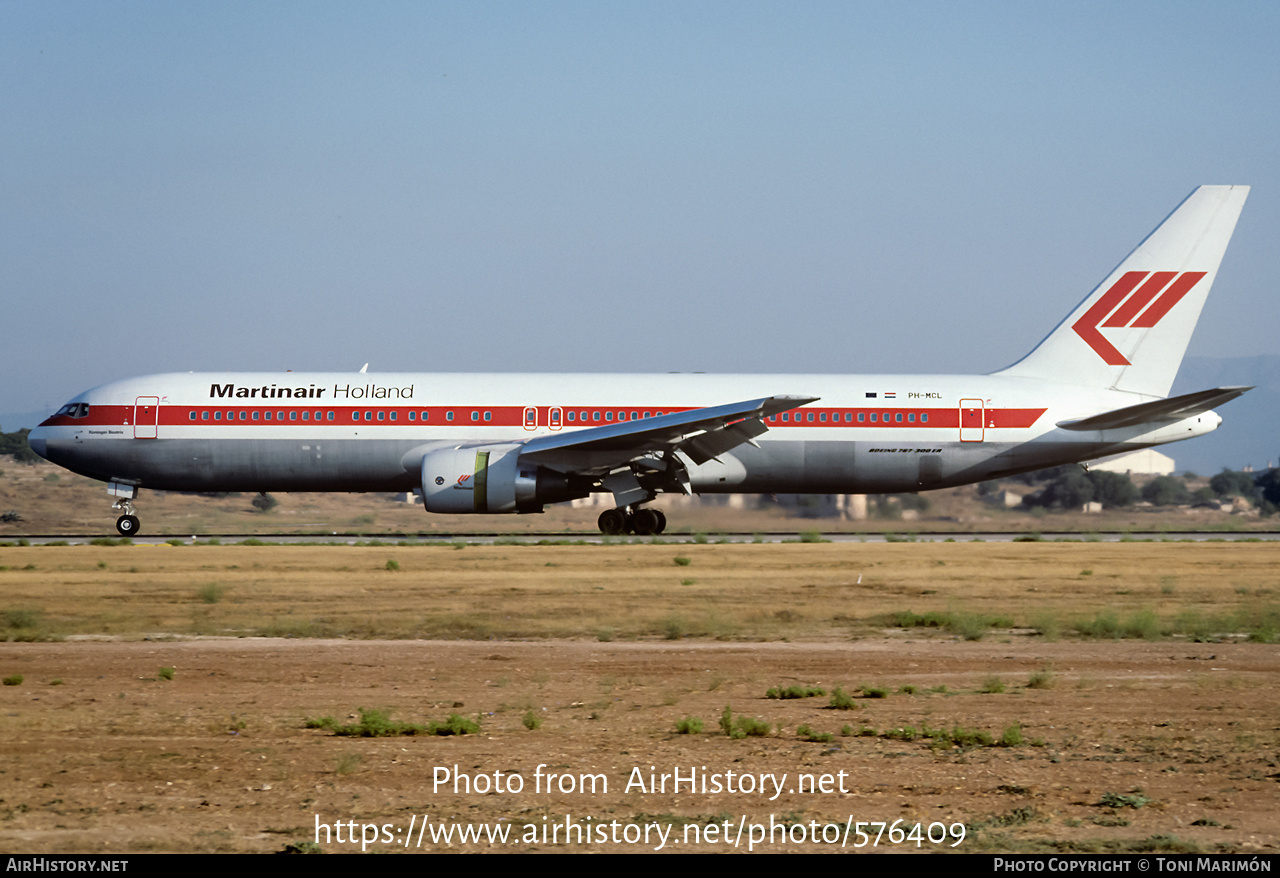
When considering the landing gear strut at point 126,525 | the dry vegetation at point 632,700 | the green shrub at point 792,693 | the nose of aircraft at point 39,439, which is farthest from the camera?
the landing gear strut at point 126,525

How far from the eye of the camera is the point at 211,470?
29938mm

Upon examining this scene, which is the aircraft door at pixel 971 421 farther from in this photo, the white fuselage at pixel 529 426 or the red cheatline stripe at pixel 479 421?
the red cheatline stripe at pixel 479 421

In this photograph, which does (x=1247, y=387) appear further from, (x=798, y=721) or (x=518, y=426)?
(x=798, y=721)

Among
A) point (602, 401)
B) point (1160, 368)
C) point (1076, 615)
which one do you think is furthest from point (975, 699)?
point (1160, 368)

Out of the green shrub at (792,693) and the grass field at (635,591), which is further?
the grass field at (635,591)

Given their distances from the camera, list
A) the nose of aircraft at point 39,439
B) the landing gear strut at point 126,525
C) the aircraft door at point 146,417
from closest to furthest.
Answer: the aircraft door at point 146,417
the nose of aircraft at point 39,439
the landing gear strut at point 126,525

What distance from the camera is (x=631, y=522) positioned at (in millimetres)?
30391

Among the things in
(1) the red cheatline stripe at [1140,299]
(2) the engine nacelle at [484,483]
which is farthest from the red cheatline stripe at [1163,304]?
(2) the engine nacelle at [484,483]

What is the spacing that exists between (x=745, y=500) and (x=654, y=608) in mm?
15630

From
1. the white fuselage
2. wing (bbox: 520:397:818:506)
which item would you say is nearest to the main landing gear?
wing (bbox: 520:397:818:506)

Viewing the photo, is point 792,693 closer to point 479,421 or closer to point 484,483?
point 484,483

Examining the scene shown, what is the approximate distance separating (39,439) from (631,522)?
47.5 ft

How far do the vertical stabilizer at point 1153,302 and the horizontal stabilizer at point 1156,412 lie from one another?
1.63m

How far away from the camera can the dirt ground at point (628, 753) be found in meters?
6.88
